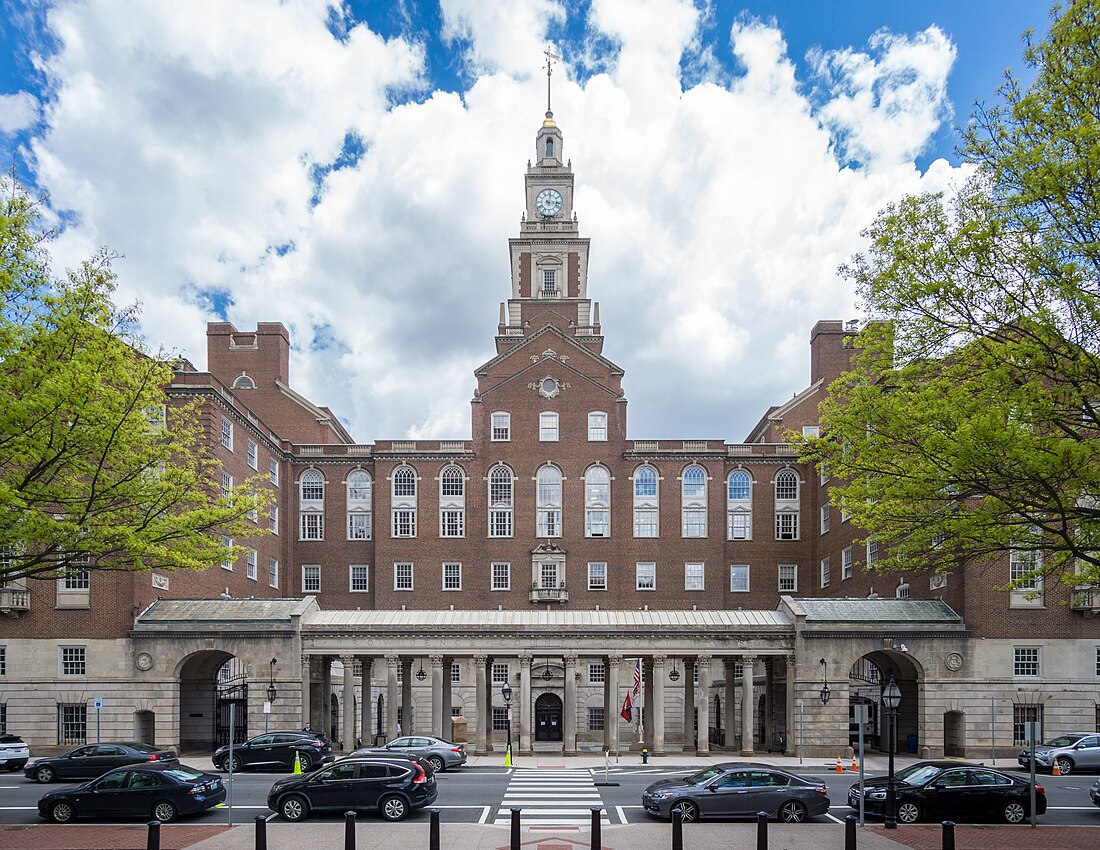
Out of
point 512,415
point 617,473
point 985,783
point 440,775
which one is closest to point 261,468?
point 512,415

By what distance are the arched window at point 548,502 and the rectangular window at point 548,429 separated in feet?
5.74

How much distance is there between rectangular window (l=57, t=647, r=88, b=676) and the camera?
44.8m

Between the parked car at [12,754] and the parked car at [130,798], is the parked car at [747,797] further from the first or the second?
the parked car at [12,754]

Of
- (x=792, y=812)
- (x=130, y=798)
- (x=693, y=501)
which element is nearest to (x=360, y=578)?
(x=693, y=501)

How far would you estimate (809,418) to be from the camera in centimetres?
7131

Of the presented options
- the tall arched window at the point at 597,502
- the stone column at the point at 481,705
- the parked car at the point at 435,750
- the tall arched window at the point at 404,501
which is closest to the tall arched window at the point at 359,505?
the tall arched window at the point at 404,501

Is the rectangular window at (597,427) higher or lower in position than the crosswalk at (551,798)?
higher

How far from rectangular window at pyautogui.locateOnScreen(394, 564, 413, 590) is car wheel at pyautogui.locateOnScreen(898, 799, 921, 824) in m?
44.1

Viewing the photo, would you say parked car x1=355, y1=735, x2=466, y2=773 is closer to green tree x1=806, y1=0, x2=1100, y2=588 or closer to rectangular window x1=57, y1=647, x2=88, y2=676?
rectangular window x1=57, y1=647, x2=88, y2=676

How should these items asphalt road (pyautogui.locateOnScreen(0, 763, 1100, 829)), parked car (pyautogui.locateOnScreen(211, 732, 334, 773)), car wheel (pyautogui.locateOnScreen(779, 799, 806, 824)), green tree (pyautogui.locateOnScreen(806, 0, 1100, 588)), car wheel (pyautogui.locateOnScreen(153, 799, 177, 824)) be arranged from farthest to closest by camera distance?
parked car (pyautogui.locateOnScreen(211, 732, 334, 773)) < asphalt road (pyautogui.locateOnScreen(0, 763, 1100, 829)) < car wheel (pyautogui.locateOnScreen(153, 799, 177, 824)) < car wheel (pyautogui.locateOnScreen(779, 799, 806, 824)) < green tree (pyautogui.locateOnScreen(806, 0, 1100, 588))

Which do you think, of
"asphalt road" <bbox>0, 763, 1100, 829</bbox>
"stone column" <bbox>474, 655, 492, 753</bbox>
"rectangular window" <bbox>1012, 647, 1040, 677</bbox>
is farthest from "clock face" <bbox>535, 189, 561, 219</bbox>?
"asphalt road" <bbox>0, 763, 1100, 829</bbox>

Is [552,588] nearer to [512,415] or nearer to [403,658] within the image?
[512,415]

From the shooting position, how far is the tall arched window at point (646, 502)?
65500mm

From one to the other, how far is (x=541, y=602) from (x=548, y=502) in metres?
6.49
